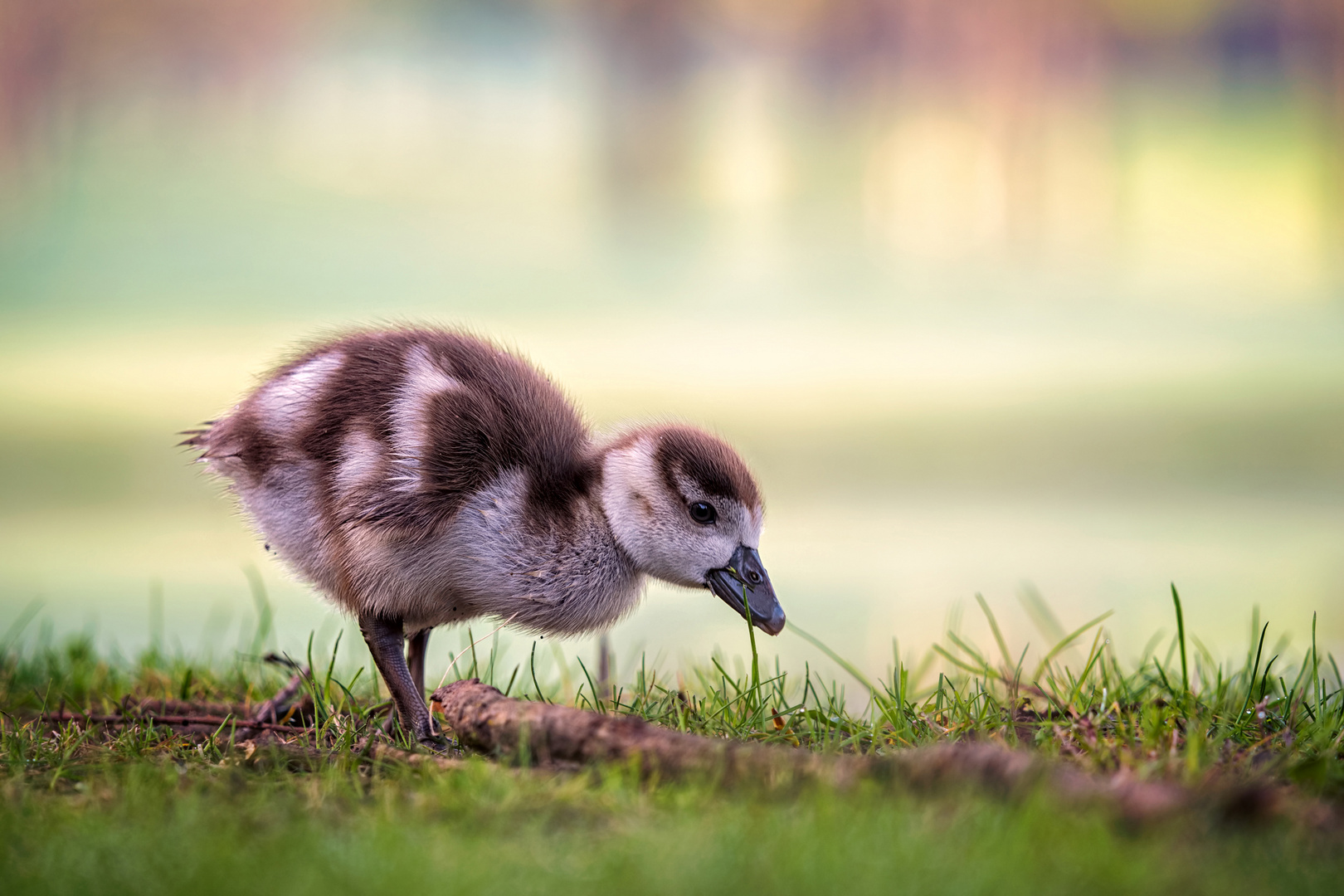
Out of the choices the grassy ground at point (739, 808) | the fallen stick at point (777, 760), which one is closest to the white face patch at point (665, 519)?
the grassy ground at point (739, 808)

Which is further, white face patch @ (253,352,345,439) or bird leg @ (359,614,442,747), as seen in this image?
white face patch @ (253,352,345,439)

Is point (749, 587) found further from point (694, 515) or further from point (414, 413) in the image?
point (414, 413)

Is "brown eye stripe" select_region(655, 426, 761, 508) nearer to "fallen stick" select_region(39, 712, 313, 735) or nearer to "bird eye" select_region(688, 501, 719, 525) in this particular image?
"bird eye" select_region(688, 501, 719, 525)

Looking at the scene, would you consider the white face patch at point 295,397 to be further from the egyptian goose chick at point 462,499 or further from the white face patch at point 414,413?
the white face patch at point 414,413

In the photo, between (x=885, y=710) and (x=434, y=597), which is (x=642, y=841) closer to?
(x=885, y=710)

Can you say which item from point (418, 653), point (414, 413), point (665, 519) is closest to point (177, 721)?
point (418, 653)

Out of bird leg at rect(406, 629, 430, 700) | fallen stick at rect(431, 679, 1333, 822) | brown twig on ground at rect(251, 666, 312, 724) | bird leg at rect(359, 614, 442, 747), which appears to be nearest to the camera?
fallen stick at rect(431, 679, 1333, 822)

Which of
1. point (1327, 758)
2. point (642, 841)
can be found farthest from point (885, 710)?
point (642, 841)

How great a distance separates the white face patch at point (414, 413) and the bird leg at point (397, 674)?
48 cm

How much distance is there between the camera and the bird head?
11.7 ft

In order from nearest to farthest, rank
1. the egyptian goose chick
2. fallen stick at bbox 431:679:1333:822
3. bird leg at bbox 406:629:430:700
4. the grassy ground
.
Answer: the grassy ground
fallen stick at bbox 431:679:1333:822
the egyptian goose chick
bird leg at bbox 406:629:430:700

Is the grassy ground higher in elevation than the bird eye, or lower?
lower

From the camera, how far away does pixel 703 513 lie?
3590 mm

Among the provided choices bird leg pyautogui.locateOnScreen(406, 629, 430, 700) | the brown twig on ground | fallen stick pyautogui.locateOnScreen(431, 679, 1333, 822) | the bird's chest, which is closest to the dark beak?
the bird's chest
